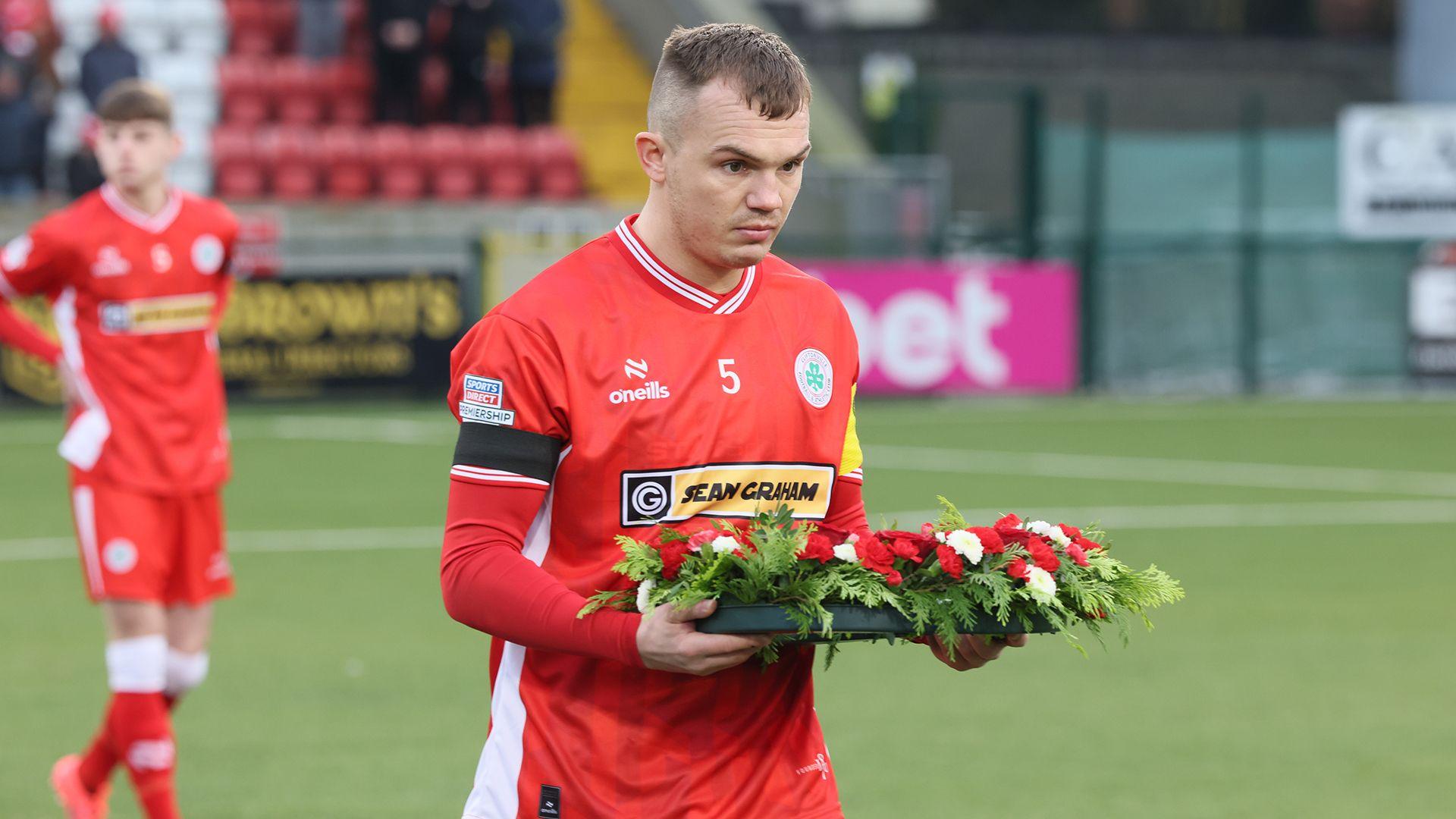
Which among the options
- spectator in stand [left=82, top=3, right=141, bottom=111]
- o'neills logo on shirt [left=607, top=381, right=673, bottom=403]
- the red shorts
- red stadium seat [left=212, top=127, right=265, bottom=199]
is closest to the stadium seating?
red stadium seat [left=212, top=127, right=265, bottom=199]

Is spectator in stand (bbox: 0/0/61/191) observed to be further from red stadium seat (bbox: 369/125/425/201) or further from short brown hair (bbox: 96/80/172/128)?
short brown hair (bbox: 96/80/172/128)

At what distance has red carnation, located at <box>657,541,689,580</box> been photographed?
308cm

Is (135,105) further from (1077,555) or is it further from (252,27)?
(252,27)

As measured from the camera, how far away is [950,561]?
3137 mm

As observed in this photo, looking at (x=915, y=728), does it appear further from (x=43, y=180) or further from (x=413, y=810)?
(x=43, y=180)

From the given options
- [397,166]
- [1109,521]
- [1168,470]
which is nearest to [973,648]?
[1109,521]

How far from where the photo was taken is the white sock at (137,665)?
6098mm

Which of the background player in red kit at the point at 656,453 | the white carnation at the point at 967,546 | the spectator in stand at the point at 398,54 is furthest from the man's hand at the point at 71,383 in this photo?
the spectator in stand at the point at 398,54

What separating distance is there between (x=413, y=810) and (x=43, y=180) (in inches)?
640

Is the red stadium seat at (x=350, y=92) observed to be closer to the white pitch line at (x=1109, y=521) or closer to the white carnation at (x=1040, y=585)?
the white pitch line at (x=1109, y=521)

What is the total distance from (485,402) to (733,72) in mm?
645

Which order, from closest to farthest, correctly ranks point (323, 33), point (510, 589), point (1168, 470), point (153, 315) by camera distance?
point (510, 589) < point (153, 315) < point (1168, 470) < point (323, 33)

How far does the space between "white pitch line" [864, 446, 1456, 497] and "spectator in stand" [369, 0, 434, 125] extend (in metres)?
8.62

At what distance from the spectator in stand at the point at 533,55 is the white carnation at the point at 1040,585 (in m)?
20.3
